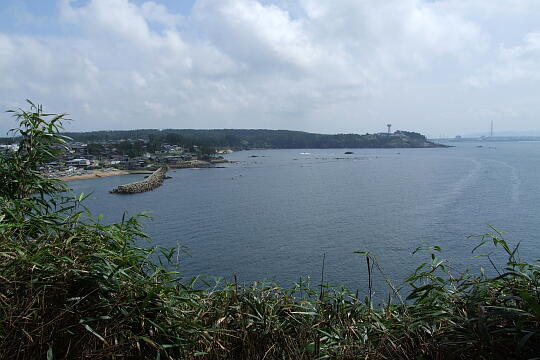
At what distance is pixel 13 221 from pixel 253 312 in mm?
1551

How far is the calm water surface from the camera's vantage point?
14.6 metres

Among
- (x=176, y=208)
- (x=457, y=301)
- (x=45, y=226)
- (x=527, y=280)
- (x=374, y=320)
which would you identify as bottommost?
(x=176, y=208)

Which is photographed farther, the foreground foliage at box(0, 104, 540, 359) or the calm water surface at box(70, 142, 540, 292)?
the calm water surface at box(70, 142, 540, 292)

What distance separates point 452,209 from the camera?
23953 millimetres

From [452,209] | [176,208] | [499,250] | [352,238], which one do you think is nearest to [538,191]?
[452,209]

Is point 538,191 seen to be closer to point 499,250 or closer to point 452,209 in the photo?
point 452,209

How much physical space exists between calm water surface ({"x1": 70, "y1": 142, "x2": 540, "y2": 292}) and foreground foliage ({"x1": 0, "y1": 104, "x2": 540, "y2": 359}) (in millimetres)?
6024

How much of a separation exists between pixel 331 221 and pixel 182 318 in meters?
20.6

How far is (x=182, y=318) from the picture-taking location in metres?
1.74

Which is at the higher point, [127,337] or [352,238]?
[127,337]

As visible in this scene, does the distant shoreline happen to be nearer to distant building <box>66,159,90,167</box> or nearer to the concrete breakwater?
distant building <box>66,159,90,167</box>

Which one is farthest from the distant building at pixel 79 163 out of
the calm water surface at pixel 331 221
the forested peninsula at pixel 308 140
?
the forested peninsula at pixel 308 140

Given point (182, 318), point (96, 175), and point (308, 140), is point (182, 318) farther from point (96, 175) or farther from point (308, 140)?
point (308, 140)

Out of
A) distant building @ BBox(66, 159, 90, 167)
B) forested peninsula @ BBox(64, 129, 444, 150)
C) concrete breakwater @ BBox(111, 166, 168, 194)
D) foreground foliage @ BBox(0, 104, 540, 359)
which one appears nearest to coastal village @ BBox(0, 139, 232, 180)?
distant building @ BBox(66, 159, 90, 167)
